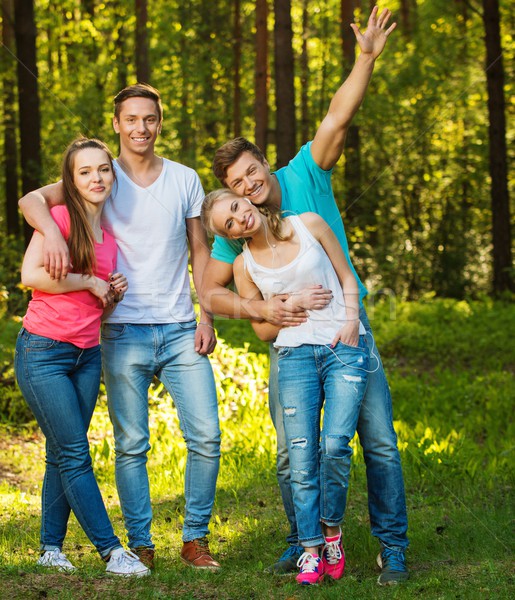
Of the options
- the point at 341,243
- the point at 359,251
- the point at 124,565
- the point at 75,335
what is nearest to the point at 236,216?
the point at 341,243

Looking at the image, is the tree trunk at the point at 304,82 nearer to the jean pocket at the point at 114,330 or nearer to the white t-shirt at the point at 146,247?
the white t-shirt at the point at 146,247

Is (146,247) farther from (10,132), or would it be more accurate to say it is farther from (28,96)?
(10,132)

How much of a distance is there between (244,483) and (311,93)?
64.6 feet

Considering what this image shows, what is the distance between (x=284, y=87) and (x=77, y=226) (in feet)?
30.9

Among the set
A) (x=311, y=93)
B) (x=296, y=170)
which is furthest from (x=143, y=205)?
(x=311, y=93)

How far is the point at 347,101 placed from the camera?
373 centimetres

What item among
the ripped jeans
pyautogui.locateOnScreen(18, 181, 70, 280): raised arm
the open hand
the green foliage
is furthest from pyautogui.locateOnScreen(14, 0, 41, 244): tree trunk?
the ripped jeans

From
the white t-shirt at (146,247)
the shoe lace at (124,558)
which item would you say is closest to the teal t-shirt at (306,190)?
the white t-shirt at (146,247)

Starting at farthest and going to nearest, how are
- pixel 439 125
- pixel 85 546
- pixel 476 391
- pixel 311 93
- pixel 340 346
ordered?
pixel 311 93, pixel 439 125, pixel 476 391, pixel 85 546, pixel 340 346

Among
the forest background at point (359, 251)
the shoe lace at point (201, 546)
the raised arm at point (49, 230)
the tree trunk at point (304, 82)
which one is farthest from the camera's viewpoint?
the tree trunk at point (304, 82)

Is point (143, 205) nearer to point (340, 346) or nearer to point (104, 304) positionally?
point (104, 304)

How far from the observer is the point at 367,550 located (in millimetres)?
4402

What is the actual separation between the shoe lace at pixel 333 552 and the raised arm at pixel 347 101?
1.71 meters

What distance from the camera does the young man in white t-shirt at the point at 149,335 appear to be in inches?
159
